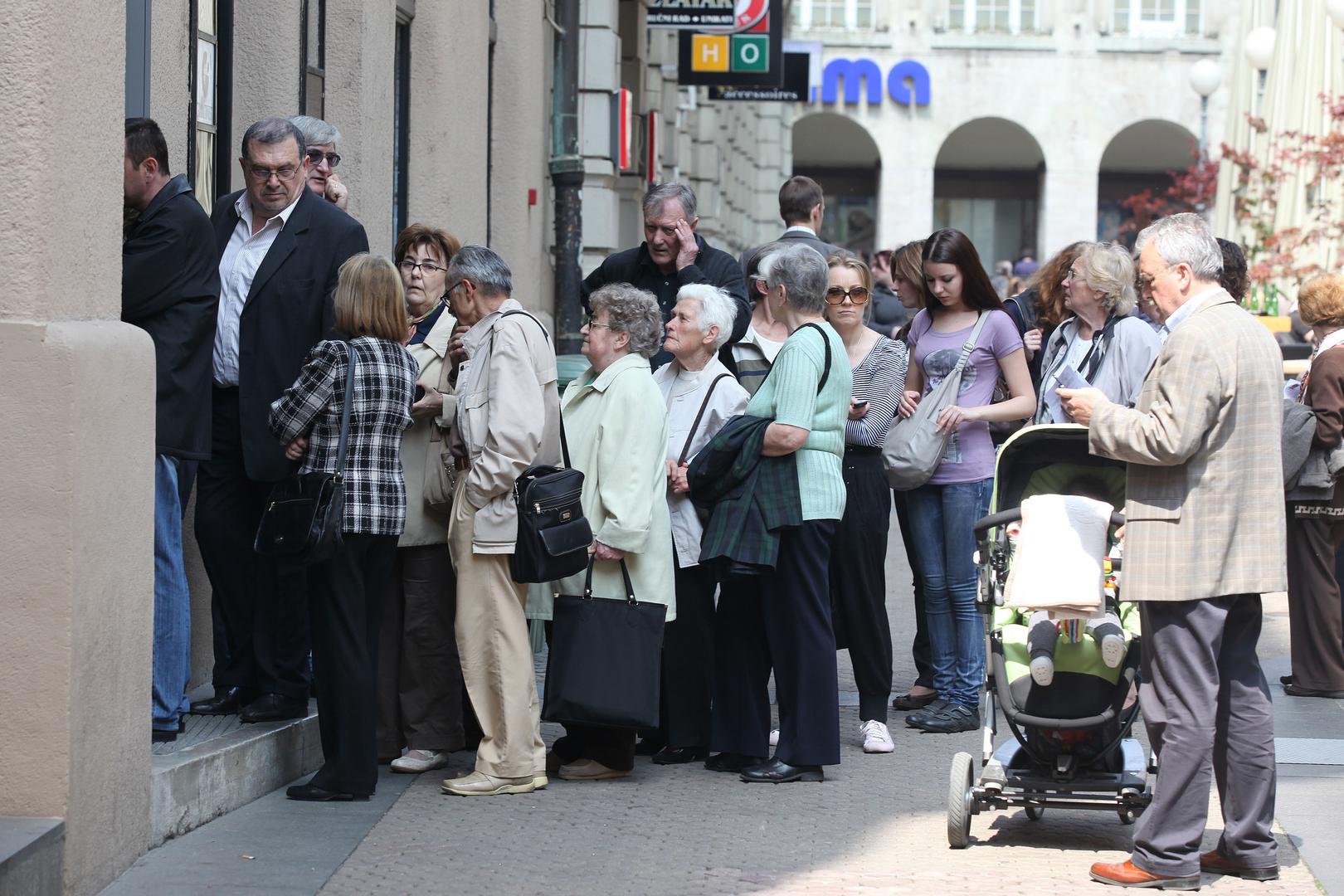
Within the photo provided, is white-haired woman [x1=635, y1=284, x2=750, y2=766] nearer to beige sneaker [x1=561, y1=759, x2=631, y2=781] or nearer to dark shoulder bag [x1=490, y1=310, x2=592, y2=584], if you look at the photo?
beige sneaker [x1=561, y1=759, x2=631, y2=781]

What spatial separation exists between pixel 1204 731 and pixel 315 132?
4.38m

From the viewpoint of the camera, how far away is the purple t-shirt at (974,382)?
883 centimetres

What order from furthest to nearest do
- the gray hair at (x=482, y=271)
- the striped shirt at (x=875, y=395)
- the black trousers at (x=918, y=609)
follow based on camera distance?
the black trousers at (x=918, y=609)
the striped shirt at (x=875, y=395)
the gray hair at (x=482, y=271)

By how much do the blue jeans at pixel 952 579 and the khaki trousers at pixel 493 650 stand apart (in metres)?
2.23

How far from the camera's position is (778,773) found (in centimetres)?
782

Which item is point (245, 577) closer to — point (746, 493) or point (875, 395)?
point (746, 493)

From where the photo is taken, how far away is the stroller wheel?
6711mm

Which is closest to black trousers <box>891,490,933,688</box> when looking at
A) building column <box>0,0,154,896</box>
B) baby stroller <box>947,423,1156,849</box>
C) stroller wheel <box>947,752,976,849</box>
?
baby stroller <box>947,423,1156,849</box>

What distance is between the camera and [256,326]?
297 inches

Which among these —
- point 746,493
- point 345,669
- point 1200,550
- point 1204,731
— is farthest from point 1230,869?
point 345,669

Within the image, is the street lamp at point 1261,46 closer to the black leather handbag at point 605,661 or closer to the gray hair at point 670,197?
the gray hair at point 670,197

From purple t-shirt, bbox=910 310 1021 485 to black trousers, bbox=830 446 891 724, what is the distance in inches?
11.9

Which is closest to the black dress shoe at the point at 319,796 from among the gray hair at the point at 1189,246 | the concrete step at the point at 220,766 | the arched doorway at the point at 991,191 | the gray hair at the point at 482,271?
the concrete step at the point at 220,766

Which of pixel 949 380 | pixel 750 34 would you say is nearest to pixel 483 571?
pixel 949 380
